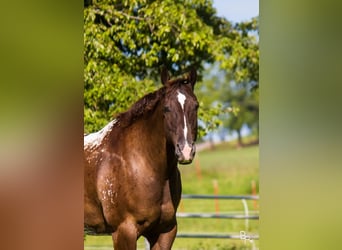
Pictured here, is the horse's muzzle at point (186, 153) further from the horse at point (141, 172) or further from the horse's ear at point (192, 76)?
the horse's ear at point (192, 76)

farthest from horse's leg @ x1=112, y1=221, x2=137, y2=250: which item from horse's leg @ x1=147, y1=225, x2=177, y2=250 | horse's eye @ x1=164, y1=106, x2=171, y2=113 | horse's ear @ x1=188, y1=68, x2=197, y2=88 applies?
horse's ear @ x1=188, y1=68, x2=197, y2=88

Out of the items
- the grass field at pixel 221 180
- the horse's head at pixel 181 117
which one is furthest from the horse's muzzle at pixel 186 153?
the grass field at pixel 221 180

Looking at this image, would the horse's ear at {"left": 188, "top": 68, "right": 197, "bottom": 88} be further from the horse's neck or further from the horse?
the horse's neck

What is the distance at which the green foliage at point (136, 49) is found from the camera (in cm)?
437

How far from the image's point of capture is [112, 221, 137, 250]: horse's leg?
318cm

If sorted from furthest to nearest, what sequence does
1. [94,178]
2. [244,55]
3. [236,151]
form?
1. [236,151]
2. [244,55]
3. [94,178]

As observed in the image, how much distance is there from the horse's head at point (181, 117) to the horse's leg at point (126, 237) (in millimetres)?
522
